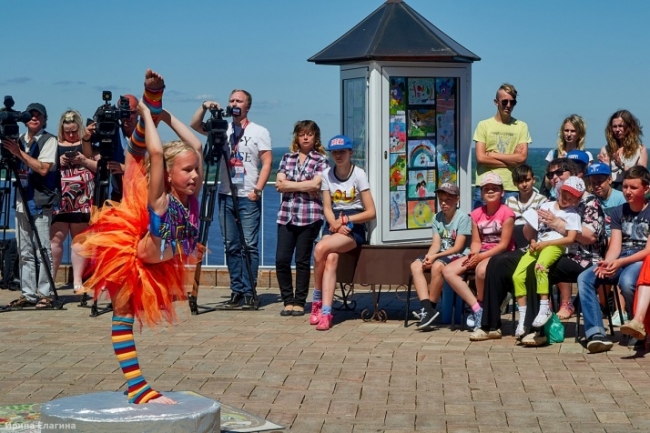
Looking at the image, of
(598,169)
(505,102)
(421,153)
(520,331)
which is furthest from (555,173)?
(520,331)

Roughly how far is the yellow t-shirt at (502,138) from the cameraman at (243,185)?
80.9 inches

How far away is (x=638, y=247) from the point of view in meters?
9.27

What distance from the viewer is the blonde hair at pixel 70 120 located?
11.6 metres

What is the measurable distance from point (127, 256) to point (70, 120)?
236 inches

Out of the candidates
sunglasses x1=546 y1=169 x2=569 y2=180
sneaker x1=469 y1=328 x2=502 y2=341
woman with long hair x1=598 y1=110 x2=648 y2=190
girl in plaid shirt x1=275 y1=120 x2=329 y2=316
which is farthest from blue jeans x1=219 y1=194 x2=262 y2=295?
woman with long hair x1=598 y1=110 x2=648 y2=190

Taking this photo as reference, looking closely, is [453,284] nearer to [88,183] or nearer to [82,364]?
[82,364]

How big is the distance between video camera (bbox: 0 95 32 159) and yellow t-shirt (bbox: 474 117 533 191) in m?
4.26

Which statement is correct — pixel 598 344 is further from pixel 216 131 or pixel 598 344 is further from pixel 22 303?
pixel 22 303

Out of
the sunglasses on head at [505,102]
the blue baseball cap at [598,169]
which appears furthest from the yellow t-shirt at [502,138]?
the blue baseball cap at [598,169]

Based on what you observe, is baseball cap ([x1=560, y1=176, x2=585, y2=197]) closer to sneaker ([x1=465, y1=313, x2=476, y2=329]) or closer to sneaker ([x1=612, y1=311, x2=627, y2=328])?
sneaker ([x1=612, y1=311, x2=627, y2=328])

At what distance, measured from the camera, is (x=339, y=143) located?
10391 millimetres

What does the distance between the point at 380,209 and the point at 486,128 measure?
1.30 m

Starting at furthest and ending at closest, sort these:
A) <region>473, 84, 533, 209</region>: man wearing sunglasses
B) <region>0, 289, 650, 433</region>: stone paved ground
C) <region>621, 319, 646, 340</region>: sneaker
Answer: <region>473, 84, 533, 209</region>: man wearing sunglasses
<region>621, 319, 646, 340</region>: sneaker
<region>0, 289, 650, 433</region>: stone paved ground

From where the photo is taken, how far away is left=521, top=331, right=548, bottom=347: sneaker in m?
9.04
